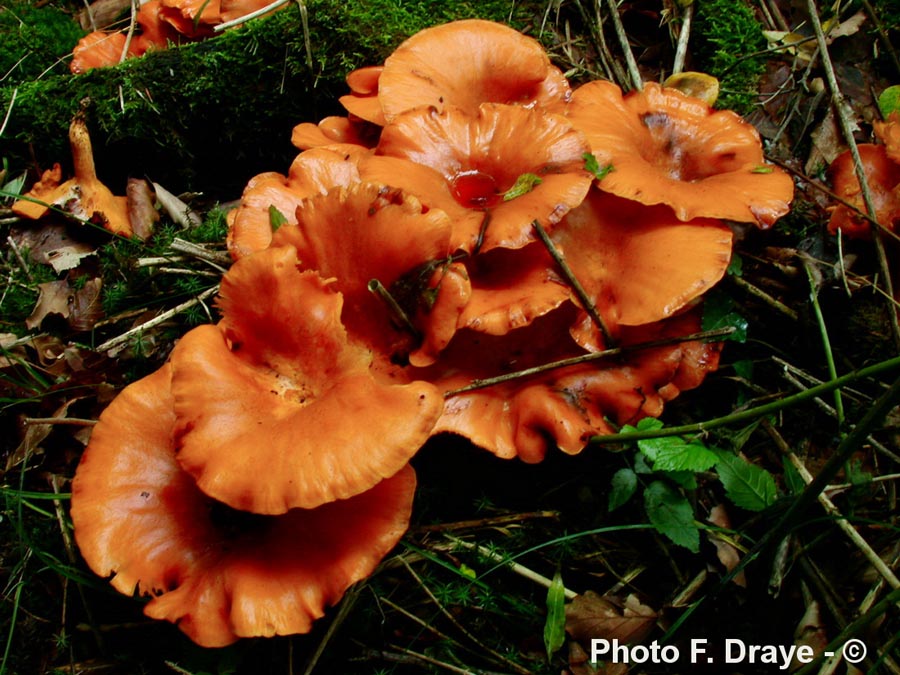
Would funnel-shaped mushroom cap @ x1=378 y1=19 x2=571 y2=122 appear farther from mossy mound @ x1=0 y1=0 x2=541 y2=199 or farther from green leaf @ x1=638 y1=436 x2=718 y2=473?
green leaf @ x1=638 y1=436 x2=718 y2=473

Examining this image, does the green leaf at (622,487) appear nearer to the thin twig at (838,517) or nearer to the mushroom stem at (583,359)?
the mushroom stem at (583,359)

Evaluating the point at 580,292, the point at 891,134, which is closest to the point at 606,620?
the point at 580,292

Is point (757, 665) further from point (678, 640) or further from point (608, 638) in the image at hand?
point (608, 638)

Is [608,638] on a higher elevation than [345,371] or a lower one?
lower

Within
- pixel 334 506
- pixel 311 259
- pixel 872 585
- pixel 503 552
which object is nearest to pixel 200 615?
pixel 334 506

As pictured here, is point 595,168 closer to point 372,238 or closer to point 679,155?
point 679,155

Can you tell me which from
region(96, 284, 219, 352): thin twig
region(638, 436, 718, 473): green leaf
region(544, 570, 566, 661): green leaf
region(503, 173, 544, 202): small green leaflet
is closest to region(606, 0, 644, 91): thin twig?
region(503, 173, 544, 202): small green leaflet
